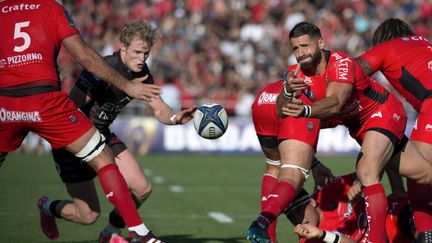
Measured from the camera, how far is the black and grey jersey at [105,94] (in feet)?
27.2

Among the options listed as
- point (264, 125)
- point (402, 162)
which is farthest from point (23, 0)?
point (402, 162)

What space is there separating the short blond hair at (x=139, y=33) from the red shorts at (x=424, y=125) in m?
2.82

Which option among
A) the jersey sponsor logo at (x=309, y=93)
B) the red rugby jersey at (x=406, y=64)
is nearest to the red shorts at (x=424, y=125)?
the red rugby jersey at (x=406, y=64)

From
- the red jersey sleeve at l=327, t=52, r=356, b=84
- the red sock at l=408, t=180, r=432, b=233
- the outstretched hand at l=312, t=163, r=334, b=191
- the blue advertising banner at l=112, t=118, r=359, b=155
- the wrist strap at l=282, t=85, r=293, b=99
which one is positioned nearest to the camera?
the wrist strap at l=282, t=85, r=293, b=99

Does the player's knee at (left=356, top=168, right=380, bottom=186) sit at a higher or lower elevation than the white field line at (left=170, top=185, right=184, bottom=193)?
higher

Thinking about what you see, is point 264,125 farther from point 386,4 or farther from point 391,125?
point 386,4

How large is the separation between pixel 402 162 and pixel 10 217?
5.41m

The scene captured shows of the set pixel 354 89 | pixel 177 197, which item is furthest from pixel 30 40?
pixel 177 197

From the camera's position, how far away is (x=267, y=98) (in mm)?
7953

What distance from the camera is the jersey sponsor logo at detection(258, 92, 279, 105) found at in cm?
789

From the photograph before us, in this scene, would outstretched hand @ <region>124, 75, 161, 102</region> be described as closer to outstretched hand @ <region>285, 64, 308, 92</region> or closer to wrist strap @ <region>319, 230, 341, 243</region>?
outstretched hand @ <region>285, 64, 308, 92</region>

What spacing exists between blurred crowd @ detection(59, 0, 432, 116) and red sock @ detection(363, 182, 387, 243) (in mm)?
14624

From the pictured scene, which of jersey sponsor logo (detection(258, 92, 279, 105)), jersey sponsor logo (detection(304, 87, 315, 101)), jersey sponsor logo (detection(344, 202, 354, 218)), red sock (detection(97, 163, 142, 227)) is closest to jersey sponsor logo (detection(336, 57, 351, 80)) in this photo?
jersey sponsor logo (detection(304, 87, 315, 101))

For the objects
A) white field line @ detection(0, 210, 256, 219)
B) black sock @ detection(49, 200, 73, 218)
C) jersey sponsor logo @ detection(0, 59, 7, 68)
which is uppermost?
jersey sponsor logo @ detection(0, 59, 7, 68)
